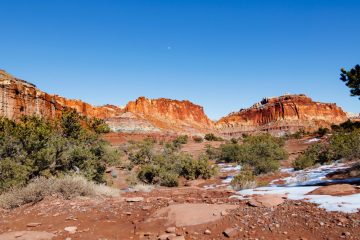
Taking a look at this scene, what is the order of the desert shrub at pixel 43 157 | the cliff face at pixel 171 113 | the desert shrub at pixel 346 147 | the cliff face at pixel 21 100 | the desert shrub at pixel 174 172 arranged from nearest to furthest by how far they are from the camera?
1. the desert shrub at pixel 43 157
2. the desert shrub at pixel 174 172
3. the desert shrub at pixel 346 147
4. the cliff face at pixel 21 100
5. the cliff face at pixel 171 113

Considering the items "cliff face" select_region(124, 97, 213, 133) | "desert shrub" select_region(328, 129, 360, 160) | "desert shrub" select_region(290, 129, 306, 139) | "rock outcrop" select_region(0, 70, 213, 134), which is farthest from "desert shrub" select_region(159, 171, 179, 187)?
"cliff face" select_region(124, 97, 213, 133)

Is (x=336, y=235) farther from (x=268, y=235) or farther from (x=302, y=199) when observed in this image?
(x=302, y=199)

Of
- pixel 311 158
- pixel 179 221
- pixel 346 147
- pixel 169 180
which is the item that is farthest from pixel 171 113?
pixel 179 221

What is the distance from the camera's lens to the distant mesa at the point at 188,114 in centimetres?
6188

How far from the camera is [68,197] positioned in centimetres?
862

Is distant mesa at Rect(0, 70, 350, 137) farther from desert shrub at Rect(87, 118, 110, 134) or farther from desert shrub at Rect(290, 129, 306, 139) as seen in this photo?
desert shrub at Rect(87, 118, 110, 134)

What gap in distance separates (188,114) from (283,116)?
37540mm

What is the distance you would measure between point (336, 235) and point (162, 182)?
11975mm

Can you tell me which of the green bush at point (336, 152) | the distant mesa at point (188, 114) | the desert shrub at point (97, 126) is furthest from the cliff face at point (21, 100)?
the green bush at point (336, 152)

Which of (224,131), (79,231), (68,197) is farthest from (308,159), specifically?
(224,131)

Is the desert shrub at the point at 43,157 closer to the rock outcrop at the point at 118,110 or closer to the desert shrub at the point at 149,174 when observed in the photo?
the desert shrub at the point at 149,174

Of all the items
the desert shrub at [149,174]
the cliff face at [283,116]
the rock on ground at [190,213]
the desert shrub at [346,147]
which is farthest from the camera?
the cliff face at [283,116]

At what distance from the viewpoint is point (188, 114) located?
4771 inches

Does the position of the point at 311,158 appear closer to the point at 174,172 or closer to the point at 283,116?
the point at 174,172
